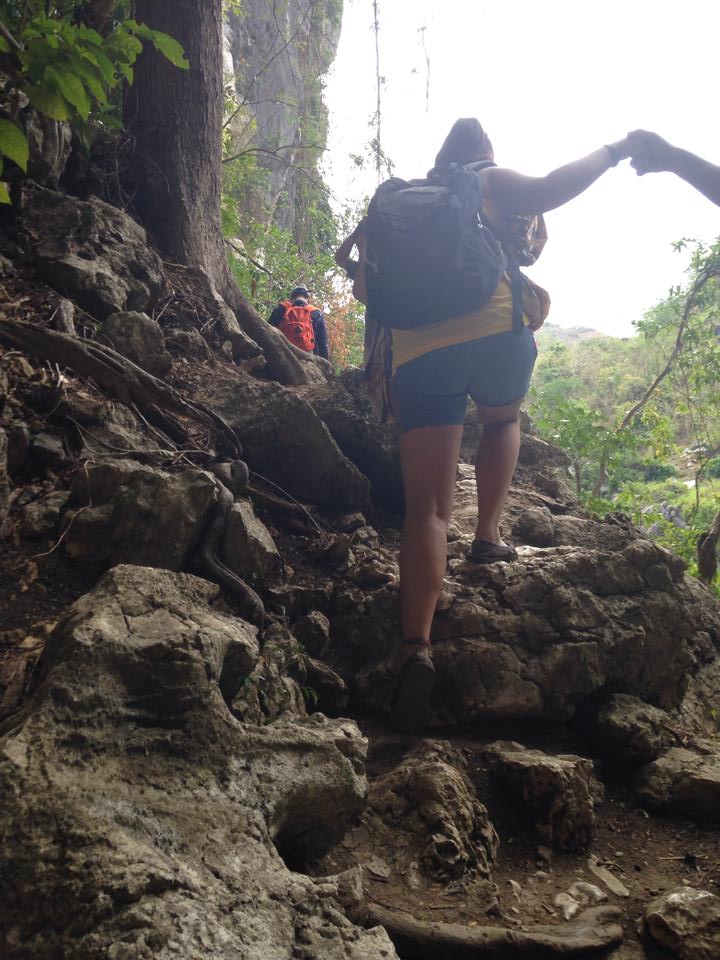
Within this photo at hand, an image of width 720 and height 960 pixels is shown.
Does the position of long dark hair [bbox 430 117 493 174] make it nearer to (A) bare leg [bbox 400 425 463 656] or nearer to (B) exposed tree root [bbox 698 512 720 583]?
(A) bare leg [bbox 400 425 463 656]

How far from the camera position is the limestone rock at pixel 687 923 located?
167cm

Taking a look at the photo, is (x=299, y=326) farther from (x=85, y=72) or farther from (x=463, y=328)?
(x=85, y=72)

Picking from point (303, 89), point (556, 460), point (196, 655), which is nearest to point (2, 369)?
point (196, 655)


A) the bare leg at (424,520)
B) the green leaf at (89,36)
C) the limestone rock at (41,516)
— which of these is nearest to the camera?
the green leaf at (89,36)

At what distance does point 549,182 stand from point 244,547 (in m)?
2.00

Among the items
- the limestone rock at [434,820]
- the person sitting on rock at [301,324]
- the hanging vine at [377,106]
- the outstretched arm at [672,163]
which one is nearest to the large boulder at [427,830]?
the limestone rock at [434,820]

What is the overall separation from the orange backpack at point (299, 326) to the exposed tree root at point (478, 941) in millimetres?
5851

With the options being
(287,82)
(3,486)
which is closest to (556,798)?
(3,486)

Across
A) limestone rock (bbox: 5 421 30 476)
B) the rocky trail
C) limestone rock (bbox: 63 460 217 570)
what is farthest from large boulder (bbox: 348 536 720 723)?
limestone rock (bbox: 5 421 30 476)

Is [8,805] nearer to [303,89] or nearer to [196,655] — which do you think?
[196,655]

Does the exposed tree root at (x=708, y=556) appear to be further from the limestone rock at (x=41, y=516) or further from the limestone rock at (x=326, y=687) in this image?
the limestone rock at (x=41, y=516)

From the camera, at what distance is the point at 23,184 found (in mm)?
3910

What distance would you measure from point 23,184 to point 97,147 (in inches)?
45.9

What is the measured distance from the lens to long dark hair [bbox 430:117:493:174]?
3.15 meters
